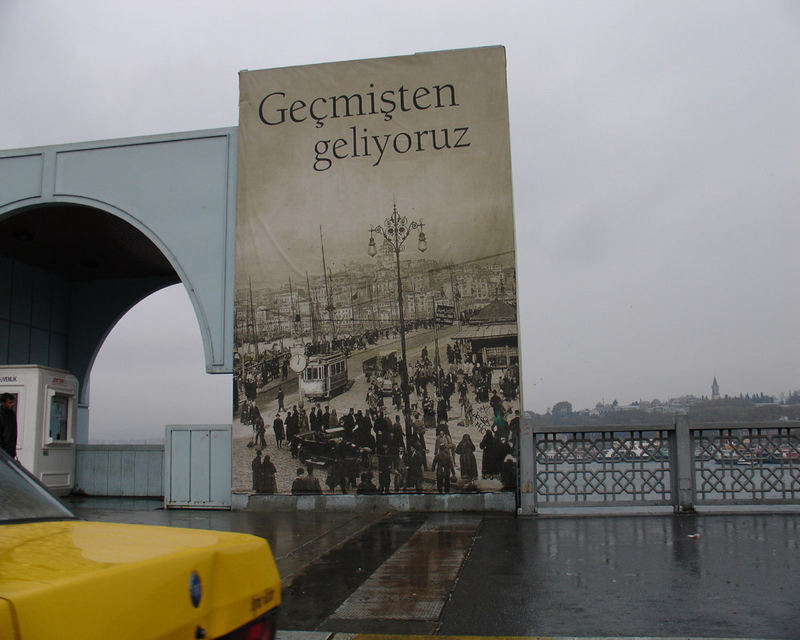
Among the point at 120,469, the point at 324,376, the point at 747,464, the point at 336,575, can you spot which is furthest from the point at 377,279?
the point at 120,469

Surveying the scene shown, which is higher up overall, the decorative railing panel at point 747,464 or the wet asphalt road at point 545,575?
the decorative railing panel at point 747,464

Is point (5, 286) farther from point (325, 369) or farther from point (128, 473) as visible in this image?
point (325, 369)

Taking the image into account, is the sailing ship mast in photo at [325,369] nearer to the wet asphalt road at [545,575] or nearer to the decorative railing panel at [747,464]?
the wet asphalt road at [545,575]

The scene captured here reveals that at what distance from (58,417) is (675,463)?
12241mm

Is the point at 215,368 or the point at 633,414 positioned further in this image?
the point at 215,368

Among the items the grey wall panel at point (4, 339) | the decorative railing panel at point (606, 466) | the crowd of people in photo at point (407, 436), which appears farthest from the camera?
the grey wall panel at point (4, 339)

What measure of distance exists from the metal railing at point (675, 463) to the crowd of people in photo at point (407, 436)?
1.06 metres

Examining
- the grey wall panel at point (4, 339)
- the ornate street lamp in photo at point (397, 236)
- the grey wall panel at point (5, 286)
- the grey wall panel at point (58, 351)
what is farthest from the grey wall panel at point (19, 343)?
the ornate street lamp in photo at point (397, 236)

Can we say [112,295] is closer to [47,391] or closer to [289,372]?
[47,391]

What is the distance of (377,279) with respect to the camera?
40.4 ft

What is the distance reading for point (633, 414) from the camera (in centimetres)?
1190

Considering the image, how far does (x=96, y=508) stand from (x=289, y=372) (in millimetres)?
4572

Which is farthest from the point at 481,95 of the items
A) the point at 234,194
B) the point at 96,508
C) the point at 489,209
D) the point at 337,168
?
the point at 96,508

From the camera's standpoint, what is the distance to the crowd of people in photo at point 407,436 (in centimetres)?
1155
